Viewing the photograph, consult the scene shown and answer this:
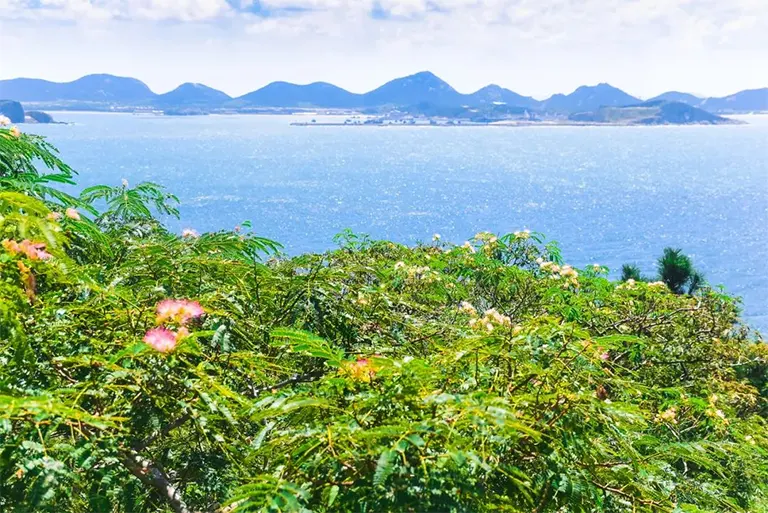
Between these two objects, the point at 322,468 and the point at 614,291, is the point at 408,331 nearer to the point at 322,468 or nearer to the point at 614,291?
the point at 322,468

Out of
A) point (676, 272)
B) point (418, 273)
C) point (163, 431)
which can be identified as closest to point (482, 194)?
point (676, 272)

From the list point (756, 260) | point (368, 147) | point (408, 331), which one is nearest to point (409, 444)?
point (408, 331)

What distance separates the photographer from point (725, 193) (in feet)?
350

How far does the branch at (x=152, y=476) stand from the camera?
2634 mm

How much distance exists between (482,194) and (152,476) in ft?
322

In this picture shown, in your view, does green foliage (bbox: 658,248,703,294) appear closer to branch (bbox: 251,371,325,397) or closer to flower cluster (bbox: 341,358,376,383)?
→ branch (bbox: 251,371,325,397)

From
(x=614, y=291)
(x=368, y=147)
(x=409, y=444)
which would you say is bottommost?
(x=368, y=147)

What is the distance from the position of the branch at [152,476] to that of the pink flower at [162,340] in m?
0.49

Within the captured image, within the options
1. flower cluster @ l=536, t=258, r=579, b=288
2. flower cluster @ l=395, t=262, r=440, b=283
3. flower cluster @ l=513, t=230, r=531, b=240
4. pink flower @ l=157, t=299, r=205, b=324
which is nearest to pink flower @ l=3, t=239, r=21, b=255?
pink flower @ l=157, t=299, r=205, b=324

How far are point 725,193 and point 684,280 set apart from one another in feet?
309

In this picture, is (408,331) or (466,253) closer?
(408,331)

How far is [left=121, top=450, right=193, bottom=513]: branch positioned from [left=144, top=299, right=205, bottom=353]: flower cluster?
1.62 ft

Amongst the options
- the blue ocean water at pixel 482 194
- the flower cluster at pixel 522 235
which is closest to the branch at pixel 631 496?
the flower cluster at pixel 522 235

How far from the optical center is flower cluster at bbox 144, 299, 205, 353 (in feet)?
7.91
